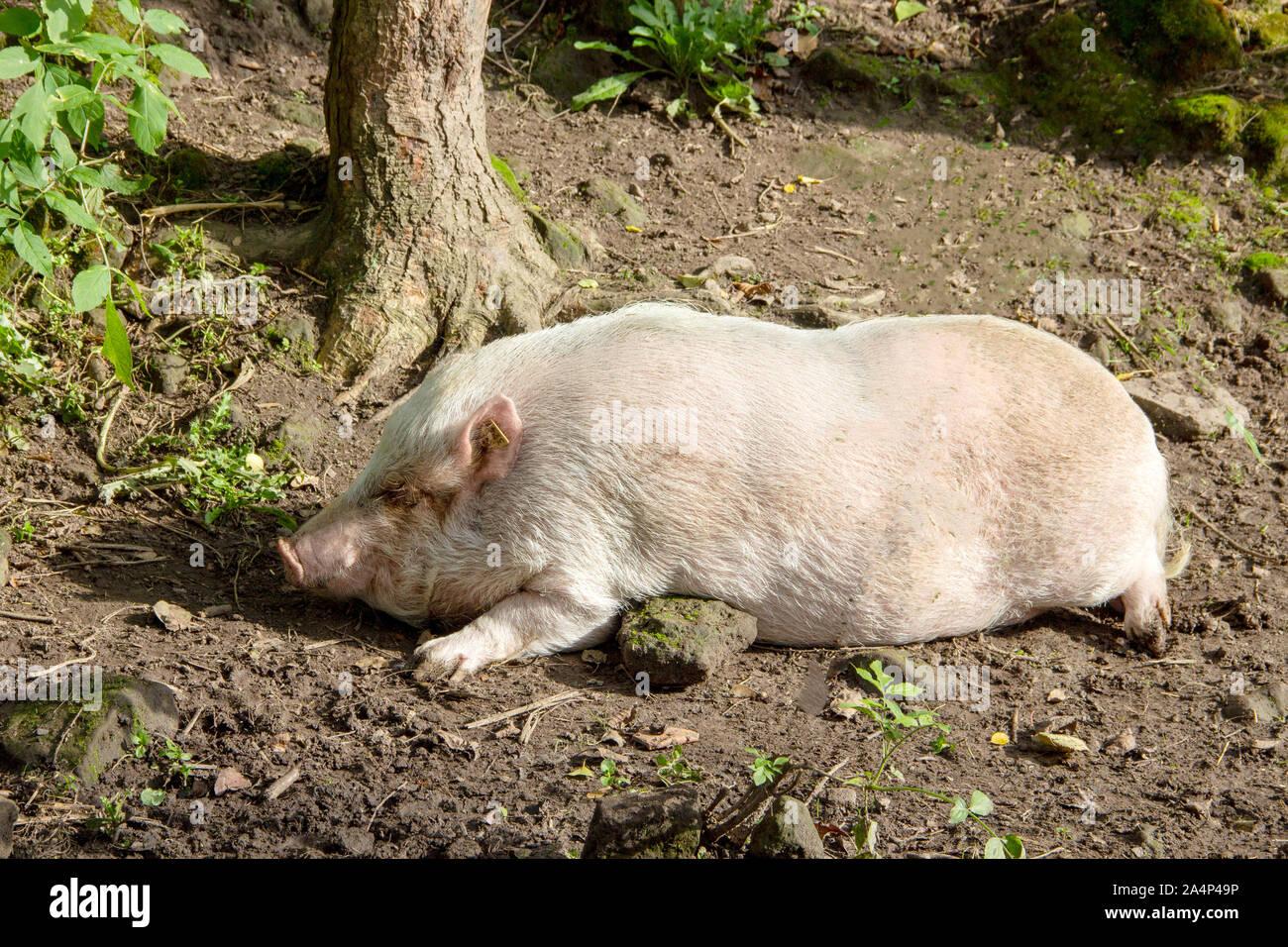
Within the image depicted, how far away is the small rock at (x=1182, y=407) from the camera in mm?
6316

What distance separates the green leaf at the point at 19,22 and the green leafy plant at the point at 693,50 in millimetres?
4013

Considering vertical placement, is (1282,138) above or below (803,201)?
above

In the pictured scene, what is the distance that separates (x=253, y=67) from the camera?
7.53 metres

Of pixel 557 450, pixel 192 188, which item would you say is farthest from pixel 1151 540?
pixel 192 188

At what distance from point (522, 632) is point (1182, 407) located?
396 cm

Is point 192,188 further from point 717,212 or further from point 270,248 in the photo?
point 717,212

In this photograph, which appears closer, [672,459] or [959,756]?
[959,756]

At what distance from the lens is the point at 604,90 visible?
8.08 metres

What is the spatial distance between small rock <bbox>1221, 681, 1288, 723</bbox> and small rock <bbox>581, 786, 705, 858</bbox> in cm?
253

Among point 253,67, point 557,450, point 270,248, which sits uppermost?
point 253,67

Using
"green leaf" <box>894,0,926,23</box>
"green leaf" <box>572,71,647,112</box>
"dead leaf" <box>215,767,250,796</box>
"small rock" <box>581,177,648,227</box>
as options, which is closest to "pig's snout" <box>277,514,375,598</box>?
"dead leaf" <box>215,767,250,796</box>

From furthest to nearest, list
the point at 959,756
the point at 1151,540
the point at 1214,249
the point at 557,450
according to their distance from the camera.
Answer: the point at 1214,249 < the point at 1151,540 < the point at 557,450 < the point at 959,756

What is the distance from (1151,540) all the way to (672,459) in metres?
2.20

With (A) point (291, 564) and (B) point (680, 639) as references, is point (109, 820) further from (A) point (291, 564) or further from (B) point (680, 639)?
(B) point (680, 639)
